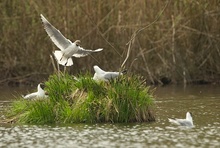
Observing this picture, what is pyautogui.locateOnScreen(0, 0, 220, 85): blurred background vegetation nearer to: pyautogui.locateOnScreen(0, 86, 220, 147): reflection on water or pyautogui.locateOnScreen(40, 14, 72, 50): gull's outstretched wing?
pyautogui.locateOnScreen(40, 14, 72, 50): gull's outstretched wing

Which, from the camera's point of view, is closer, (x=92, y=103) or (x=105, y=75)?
(x=92, y=103)

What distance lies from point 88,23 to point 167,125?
9.82 meters

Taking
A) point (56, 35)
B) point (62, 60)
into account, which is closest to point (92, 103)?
point (62, 60)

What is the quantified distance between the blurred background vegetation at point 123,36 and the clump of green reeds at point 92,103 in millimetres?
8516

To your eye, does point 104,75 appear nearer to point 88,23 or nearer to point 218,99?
point 218,99

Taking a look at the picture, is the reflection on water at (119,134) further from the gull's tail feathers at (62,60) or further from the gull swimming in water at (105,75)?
the gull's tail feathers at (62,60)

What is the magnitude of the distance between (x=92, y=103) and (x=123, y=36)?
9599mm

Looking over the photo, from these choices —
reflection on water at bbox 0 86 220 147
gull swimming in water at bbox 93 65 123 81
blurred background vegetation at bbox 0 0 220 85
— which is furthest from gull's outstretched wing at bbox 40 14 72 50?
blurred background vegetation at bbox 0 0 220 85

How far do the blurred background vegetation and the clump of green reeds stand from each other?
8.52 metres

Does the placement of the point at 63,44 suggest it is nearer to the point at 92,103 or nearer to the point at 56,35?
the point at 56,35

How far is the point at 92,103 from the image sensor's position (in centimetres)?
1458

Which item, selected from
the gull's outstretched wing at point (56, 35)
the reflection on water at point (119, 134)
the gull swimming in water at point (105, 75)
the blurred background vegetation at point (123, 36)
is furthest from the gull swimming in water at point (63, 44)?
the blurred background vegetation at point (123, 36)

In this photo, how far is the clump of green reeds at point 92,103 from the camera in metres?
14.5

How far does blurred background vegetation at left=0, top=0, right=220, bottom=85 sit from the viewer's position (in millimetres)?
23797
